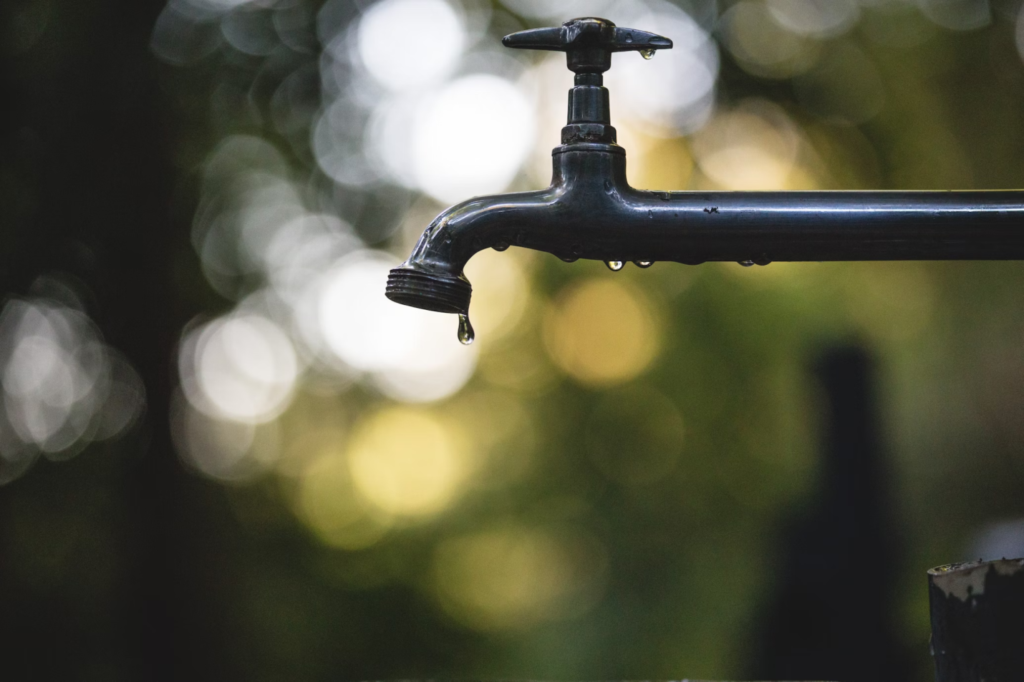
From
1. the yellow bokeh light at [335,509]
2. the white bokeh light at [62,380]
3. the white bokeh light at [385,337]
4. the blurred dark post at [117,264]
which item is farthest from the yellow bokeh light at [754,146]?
the white bokeh light at [62,380]

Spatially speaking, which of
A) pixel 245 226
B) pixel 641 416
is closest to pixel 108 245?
pixel 245 226

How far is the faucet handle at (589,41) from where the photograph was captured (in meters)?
0.73

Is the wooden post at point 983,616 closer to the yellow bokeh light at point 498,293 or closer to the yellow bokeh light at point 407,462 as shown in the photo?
the yellow bokeh light at point 498,293

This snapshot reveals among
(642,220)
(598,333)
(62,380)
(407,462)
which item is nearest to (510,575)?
(407,462)

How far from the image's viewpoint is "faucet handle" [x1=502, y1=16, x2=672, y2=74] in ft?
2.38

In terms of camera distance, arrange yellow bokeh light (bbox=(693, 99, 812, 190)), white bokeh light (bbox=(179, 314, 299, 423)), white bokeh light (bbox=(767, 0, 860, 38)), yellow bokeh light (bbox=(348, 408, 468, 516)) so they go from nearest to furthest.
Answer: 1. white bokeh light (bbox=(767, 0, 860, 38))
2. yellow bokeh light (bbox=(693, 99, 812, 190))
3. white bokeh light (bbox=(179, 314, 299, 423))
4. yellow bokeh light (bbox=(348, 408, 468, 516))

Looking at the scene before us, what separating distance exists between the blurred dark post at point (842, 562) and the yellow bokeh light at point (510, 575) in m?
3.22

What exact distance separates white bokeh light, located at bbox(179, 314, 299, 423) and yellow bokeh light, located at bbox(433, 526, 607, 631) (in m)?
1.54

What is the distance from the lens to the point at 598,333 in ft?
18.5

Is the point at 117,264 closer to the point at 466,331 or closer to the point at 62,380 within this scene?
the point at 62,380

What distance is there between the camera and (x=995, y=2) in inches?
173

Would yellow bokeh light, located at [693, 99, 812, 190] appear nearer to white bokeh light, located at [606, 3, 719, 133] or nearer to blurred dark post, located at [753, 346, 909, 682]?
white bokeh light, located at [606, 3, 719, 133]

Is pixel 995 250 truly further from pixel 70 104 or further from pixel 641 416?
pixel 641 416

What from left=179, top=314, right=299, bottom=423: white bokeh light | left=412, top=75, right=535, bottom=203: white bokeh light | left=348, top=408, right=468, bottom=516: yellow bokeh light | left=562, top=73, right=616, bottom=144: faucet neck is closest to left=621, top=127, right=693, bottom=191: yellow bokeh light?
left=412, top=75, right=535, bottom=203: white bokeh light
